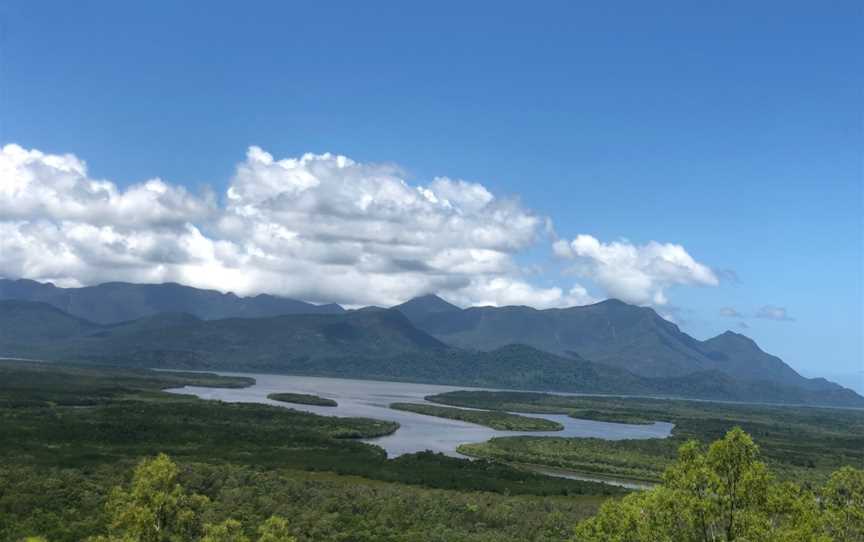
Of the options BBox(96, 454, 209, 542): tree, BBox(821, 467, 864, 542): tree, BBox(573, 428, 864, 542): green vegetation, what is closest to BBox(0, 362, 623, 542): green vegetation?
BBox(96, 454, 209, 542): tree

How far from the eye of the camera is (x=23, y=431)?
128125 millimetres

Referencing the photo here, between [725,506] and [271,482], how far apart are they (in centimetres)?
6887

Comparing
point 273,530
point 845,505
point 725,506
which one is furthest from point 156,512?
point 845,505

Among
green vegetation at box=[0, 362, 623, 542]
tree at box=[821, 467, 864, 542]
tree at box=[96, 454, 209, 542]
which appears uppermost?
tree at box=[821, 467, 864, 542]

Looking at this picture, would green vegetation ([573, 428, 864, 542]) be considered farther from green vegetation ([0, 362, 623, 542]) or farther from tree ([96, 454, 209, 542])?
tree ([96, 454, 209, 542])

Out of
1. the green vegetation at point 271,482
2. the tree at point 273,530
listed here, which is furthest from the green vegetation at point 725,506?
the green vegetation at point 271,482

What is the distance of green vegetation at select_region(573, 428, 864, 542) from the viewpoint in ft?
97.8

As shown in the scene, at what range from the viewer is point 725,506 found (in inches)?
1204

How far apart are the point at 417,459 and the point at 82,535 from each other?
7255 cm

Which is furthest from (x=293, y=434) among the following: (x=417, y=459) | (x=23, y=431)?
(x=23, y=431)

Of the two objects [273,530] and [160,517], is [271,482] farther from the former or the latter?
[273,530]

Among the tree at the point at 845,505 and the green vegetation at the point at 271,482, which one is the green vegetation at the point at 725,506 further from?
the green vegetation at the point at 271,482

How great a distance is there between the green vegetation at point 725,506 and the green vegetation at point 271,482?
2018 centimetres

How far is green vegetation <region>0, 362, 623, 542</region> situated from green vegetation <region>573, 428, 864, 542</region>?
794 inches
